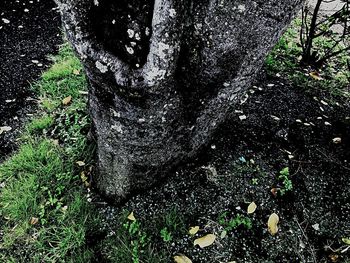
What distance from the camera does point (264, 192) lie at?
2.75 m

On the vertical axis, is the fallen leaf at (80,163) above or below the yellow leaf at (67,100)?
below

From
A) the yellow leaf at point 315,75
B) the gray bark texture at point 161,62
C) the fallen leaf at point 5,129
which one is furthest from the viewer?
the yellow leaf at point 315,75

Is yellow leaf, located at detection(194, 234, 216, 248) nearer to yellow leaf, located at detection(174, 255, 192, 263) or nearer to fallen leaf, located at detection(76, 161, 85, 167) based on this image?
yellow leaf, located at detection(174, 255, 192, 263)

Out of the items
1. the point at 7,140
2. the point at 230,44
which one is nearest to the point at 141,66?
the point at 230,44

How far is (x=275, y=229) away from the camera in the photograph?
2.59 metres

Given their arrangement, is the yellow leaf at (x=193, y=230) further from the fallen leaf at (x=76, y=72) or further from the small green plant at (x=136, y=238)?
the fallen leaf at (x=76, y=72)

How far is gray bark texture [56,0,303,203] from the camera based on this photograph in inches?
71.9

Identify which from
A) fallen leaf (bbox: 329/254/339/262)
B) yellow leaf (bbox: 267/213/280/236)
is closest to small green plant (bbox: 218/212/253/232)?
yellow leaf (bbox: 267/213/280/236)

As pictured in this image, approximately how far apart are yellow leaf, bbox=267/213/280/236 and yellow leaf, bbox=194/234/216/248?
415 millimetres

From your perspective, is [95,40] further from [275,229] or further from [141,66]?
[275,229]

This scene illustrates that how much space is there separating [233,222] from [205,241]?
24 cm

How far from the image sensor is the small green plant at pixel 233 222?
257cm

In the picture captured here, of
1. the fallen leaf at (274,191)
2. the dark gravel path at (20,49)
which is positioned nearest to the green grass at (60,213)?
the dark gravel path at (20,49)

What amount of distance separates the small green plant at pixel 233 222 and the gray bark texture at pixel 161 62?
23.0 inches
